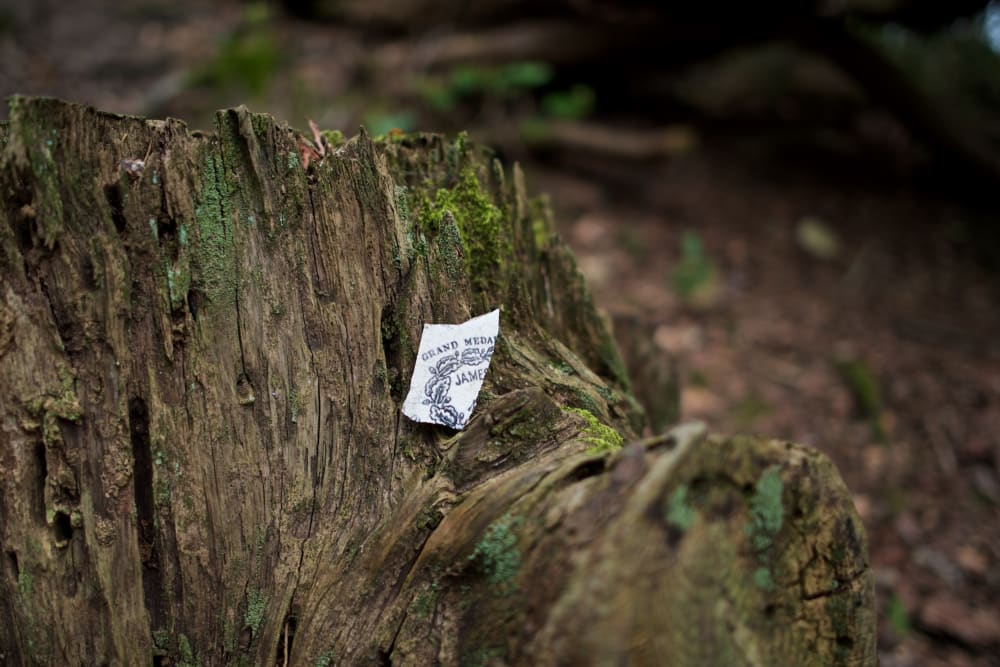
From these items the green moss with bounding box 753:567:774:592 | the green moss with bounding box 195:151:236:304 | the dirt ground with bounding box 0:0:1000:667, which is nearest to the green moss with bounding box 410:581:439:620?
the green moss with bounding box 753:567:774:592

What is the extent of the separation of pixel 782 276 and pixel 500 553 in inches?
178

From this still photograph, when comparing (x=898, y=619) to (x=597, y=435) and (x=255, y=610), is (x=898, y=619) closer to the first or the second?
(x=597, y=435)

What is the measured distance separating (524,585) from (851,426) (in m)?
3.47

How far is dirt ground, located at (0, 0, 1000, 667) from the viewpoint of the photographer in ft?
11.7

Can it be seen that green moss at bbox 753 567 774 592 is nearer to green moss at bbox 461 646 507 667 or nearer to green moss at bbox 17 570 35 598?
green moss at bbox 461 646 507 667

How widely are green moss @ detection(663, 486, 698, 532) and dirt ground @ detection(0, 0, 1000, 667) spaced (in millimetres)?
1703

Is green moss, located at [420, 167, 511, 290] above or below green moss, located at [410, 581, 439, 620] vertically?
above

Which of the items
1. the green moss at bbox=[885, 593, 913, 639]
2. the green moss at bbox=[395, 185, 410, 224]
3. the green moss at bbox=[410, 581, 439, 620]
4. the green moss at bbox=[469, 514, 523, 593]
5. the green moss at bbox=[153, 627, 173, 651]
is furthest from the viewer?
the green moss at bbox=[885, 593, 913, 639]

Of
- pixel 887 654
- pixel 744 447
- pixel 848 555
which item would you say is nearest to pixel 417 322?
pixel 744 447

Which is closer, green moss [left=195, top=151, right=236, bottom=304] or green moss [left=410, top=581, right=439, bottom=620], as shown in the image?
green moss [left=410, top=581, right=439, bottom=620]

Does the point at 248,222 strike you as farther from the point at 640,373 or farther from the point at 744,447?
the point at 640,373

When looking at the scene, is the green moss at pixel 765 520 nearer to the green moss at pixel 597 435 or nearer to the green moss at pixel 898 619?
the green moss at pixel 597 435

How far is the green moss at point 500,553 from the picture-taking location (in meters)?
1.29

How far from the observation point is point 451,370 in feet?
5.22
